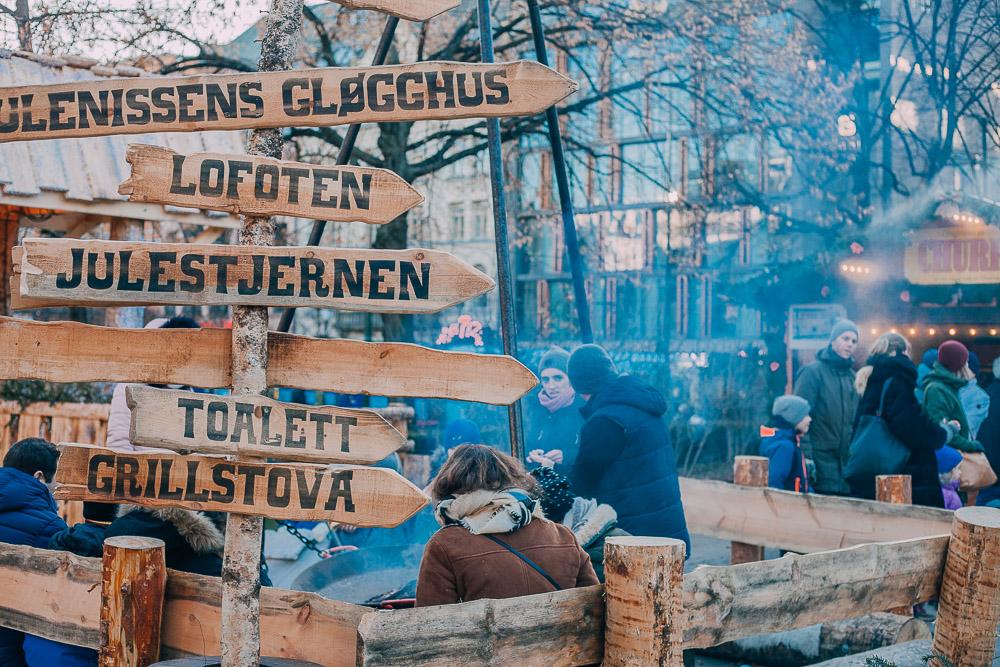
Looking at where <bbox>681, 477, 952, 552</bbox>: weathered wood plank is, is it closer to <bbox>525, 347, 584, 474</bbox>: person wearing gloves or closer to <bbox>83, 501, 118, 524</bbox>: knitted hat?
<bbox>525, 347, 584, 474</bbox>: person wearing gloves

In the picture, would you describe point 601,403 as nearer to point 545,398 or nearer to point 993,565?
point 545,398

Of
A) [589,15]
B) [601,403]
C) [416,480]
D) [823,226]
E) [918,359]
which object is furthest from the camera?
[823,226]

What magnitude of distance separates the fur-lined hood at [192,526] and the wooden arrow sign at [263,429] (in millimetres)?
668

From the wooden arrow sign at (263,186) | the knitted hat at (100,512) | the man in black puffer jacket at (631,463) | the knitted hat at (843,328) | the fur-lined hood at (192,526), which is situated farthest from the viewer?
the knitted hat at (843,328)

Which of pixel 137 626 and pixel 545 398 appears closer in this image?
pixel 137 626

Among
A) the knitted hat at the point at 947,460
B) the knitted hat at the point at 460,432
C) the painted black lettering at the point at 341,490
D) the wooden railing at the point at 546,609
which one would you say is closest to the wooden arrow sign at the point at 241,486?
the painted black lettering at the point at 341,490

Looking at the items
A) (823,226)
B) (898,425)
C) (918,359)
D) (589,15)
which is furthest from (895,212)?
(898,425)

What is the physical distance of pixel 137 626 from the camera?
2984mm

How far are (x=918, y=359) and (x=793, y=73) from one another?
4608 millimetres

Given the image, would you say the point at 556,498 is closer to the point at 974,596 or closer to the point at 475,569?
the point at 475,569

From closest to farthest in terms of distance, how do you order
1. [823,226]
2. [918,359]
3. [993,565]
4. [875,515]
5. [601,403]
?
[993,565]
[601,403]
[875,515]
[918,359]
[823,226]

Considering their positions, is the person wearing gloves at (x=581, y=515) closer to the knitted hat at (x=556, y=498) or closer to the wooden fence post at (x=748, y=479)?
the knitted hat at (x=556, y=498)

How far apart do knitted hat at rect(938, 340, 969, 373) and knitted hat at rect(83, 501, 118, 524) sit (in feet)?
18.8

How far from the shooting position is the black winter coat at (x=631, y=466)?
4.61 meters
